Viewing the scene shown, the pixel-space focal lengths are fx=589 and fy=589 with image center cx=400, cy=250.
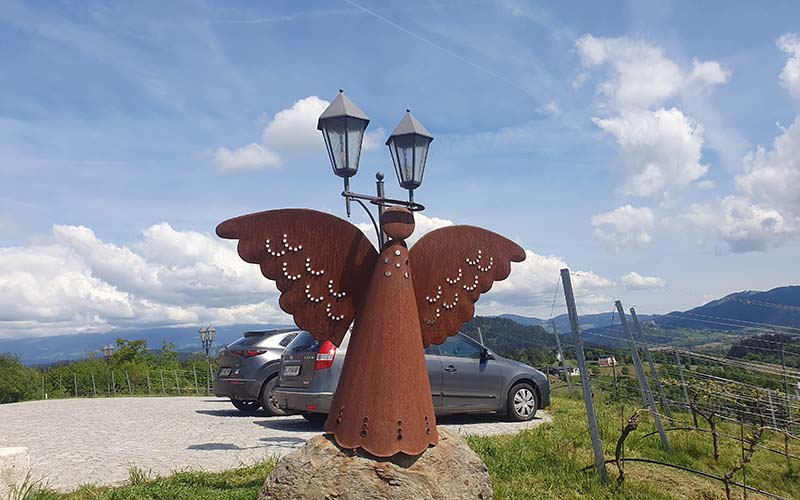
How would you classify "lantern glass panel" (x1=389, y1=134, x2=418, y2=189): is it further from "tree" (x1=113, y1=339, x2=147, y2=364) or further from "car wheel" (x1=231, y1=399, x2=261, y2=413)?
"tree" (x1=113, y1=339, x2=147, y2=364)

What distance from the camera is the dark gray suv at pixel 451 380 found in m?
7.12

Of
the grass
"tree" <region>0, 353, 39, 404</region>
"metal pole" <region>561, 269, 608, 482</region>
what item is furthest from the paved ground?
"tree" <region>0, 353, 39, 404</region>

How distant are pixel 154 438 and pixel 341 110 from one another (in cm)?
530

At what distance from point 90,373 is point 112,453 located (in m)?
22.5

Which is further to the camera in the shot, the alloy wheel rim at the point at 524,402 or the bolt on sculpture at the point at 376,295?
the alloy wheel rim at the point at 524,402

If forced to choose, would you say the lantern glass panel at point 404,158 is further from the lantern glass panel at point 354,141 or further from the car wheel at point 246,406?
the car wheel at point 246,406

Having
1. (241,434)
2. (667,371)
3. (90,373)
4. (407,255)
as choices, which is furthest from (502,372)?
(90,373)

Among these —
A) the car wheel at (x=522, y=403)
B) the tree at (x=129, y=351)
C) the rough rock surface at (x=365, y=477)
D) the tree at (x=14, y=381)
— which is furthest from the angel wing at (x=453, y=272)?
the tree at (x=129, y=351)

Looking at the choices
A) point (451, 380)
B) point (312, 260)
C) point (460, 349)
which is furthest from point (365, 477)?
point (460, 349)

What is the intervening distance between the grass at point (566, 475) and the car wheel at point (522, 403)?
134 centimetres

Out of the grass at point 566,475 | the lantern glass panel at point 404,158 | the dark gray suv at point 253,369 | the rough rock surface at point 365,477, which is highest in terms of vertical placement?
the lantern glass panel at point 404,158

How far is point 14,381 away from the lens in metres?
22.0

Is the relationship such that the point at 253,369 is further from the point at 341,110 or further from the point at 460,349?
the point at 341,110

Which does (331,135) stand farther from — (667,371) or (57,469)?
(667,371)
